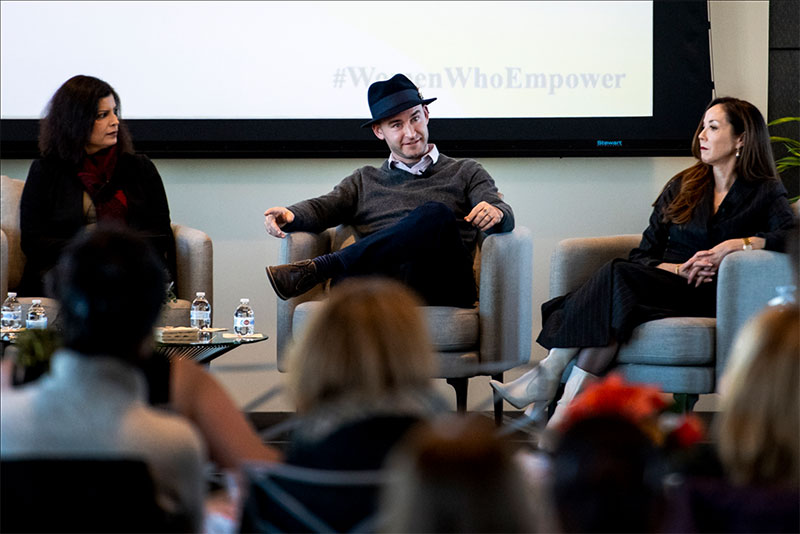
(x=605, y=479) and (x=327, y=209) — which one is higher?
(x=327, y=209)

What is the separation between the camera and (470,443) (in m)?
0.88

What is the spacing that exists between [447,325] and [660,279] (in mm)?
729

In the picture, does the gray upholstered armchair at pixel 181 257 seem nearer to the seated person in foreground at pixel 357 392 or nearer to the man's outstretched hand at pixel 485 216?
the man's outstretched hand at pixel 485 216

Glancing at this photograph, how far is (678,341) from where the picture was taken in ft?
10.6

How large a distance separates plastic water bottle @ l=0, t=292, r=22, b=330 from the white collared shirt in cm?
149

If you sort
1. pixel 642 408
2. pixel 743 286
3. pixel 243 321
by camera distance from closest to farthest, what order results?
pixel 642 408 < pixel 743 286 < pixel 243 321

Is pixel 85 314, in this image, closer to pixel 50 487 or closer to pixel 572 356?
pixel 50 487

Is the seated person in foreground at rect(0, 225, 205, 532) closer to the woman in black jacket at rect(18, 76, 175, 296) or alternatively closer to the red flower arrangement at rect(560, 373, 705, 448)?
the red flower arrangement at rect(560, 373, 705, 448)

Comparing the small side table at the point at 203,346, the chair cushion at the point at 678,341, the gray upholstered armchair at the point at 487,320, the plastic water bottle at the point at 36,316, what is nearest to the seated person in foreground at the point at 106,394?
the small side table at the point at 203,346

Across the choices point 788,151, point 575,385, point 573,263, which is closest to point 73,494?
point 575,385

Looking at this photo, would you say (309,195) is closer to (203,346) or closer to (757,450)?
(203,346)

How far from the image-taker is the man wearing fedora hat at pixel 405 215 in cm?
356

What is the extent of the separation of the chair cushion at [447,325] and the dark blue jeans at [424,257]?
0.38ft

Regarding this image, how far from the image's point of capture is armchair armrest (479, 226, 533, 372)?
348 cm
